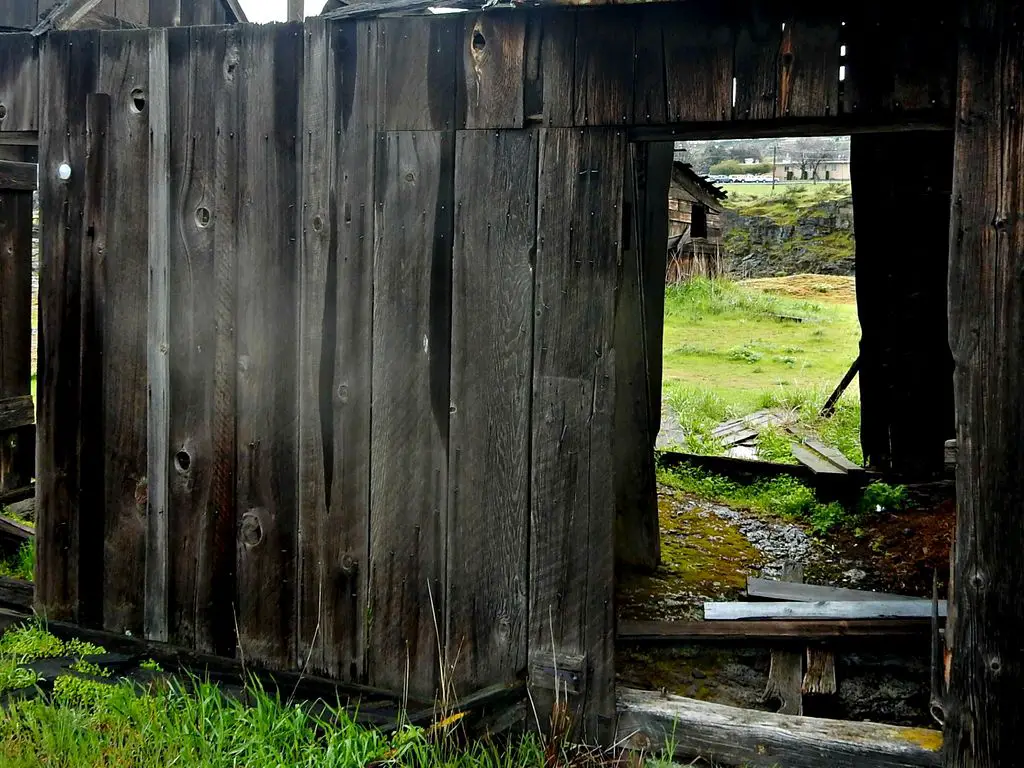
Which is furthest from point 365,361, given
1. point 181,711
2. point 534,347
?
point 181,711

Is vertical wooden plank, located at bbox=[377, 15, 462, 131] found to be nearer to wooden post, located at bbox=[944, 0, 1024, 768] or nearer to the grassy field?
wooden post, located at bbox=[944, 0, 1024, 768]

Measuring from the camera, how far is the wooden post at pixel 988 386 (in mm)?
2973

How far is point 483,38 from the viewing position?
3535mm

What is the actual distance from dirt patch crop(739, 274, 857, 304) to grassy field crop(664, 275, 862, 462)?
0.03 meters

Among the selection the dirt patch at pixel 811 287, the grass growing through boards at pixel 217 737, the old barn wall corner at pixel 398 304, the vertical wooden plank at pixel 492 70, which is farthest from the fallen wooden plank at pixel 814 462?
the dirt patch at pixel 811 287

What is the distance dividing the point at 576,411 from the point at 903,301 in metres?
5.75

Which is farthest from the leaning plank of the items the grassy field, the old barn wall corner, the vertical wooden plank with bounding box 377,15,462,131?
the grassy field

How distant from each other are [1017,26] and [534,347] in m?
1.94

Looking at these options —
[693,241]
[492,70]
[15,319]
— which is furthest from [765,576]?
[693,241]

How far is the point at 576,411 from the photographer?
11.7 ft

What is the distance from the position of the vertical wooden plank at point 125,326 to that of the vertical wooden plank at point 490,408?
1544mm

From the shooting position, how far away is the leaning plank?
3316mm

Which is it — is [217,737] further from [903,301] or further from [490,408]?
[903,301]

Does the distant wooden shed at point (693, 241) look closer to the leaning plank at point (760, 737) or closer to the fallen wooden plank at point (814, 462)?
the fallen wooden plank at point (814, 462)
